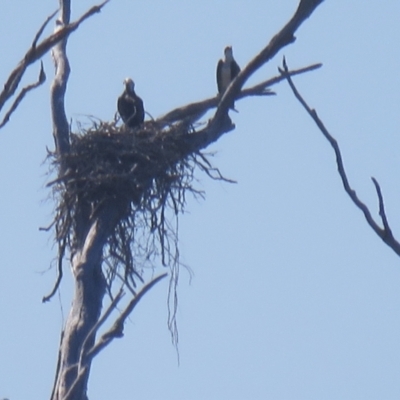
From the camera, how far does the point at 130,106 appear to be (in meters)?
8.84

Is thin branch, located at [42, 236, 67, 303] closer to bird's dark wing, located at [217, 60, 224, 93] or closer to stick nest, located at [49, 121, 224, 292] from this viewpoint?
stick nest, located at [49, 121, 224, 292]

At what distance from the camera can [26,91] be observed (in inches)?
89.8

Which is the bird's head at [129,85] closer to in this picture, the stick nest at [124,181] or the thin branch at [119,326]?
the stick nest at [124,181]

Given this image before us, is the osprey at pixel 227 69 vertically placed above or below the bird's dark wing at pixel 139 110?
above

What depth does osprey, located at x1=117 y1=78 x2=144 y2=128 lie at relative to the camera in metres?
8.38

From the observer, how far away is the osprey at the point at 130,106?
8.38 metres

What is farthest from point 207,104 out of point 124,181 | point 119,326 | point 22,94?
point 22,94

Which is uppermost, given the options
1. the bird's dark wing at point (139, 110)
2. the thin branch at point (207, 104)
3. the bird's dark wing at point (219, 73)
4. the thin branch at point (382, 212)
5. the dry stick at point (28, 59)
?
the bird's dark wing at point (219, 73)

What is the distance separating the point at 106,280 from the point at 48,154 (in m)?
1.47

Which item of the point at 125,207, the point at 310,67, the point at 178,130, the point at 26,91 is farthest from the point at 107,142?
the point at 26,91

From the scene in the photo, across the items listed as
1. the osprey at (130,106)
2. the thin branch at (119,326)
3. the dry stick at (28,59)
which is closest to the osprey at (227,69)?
the osprey at (130,106)

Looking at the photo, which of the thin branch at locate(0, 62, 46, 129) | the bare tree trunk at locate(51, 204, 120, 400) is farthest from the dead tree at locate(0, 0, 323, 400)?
the thin branch at locate(0, 62, 46, 129)

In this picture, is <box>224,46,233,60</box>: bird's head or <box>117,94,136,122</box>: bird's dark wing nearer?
<box>117,94,136,122</box>: bird's dark wing

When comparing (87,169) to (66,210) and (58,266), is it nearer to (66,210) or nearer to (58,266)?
(66,210)
